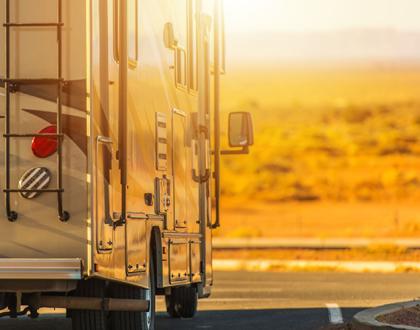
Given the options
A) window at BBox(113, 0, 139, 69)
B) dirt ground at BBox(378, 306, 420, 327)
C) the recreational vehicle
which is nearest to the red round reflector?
the recreational vehicle

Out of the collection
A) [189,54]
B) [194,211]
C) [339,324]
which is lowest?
[339,324]

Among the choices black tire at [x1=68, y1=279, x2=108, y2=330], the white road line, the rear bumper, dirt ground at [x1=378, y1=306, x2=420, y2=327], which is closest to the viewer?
the rear bumper

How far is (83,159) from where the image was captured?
11461 mm

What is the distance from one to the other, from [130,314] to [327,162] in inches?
2492

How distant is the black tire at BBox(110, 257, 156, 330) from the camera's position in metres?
13.2

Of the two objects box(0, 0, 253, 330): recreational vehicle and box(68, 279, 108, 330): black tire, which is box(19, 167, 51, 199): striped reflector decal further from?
box(68, 279, 108, 330): black tire

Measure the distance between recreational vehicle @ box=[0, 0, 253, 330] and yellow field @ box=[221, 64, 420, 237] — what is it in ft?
119

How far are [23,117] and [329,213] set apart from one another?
54.8 meters

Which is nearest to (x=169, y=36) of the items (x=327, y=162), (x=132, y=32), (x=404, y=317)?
(x=132, y=32)

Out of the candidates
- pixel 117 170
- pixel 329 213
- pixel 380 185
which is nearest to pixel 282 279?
pixel 117 170

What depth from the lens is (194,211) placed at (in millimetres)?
15758

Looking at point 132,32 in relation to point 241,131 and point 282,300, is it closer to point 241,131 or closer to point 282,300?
point 241,131

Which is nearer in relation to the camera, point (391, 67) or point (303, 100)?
point (303, 100)

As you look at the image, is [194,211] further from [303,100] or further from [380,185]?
[303,100]
